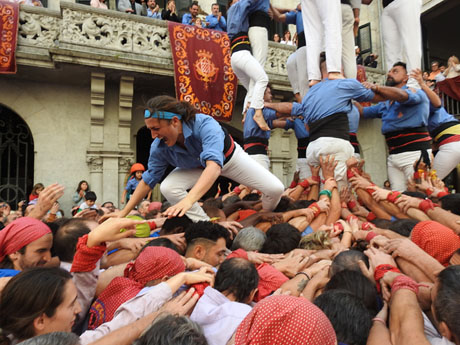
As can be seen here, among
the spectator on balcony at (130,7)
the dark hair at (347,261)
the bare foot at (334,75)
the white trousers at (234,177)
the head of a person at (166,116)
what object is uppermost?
the spectator on balcony at (130,7)

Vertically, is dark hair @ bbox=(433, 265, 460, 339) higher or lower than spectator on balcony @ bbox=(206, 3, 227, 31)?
lower

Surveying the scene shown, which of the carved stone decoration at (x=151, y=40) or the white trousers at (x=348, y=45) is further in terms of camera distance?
the carved stone decoration at (x=151, y=40)

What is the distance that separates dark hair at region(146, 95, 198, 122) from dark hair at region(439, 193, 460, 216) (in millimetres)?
2210

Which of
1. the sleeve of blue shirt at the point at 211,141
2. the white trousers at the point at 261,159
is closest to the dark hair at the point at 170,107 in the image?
the sleeve of blue shirt at the point at 211,141

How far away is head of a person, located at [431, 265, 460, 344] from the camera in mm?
1385

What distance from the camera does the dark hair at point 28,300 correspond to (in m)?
1.44

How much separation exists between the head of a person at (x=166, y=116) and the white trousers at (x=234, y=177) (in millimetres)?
532

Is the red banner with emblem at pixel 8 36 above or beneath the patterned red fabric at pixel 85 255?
above

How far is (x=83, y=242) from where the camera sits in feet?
6.31

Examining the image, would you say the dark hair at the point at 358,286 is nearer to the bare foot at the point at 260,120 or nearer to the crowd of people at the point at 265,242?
the crowd of people at the point at 265,242

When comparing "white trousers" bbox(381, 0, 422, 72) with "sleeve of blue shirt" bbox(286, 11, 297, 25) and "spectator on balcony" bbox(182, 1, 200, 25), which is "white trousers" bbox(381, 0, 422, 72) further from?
"spectator on balcony" bbox(182, 1, 200, 25)

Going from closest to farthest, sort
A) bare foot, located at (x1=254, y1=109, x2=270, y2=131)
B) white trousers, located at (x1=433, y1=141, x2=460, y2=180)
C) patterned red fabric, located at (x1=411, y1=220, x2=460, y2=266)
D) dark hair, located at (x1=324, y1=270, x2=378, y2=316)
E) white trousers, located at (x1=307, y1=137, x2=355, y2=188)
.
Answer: dark hair, located at (x1=324, y1=270, x2=378, y2=316), patterned red fabric, located at (x1=411, y1=220, x2=460, y2=266), white trousers, located at (x1=307, y1=137, x2=355, y2=188), bare foot, located at (x1=254, y1=109, x2=270, y2=131), white trousers, located at (x1=433, y1=141, x2=460, y2=180)

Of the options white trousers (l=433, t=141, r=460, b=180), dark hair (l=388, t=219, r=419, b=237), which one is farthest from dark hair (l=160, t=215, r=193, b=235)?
white trousers (l=433, t=141, r=460, b=180)

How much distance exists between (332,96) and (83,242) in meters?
3.17
